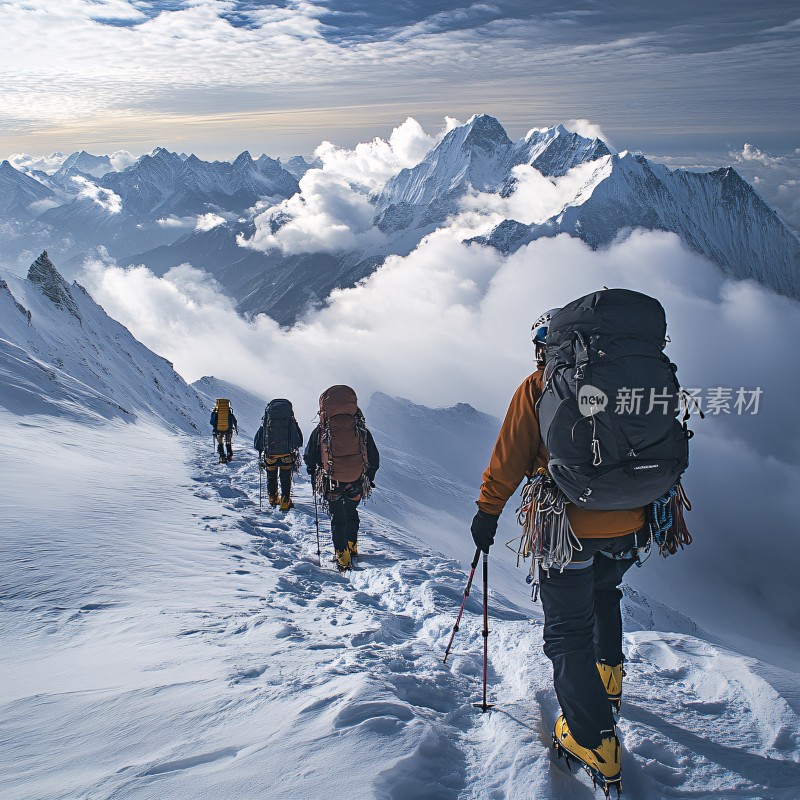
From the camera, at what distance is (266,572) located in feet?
25.0

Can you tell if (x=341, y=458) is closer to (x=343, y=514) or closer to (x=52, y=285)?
(x=343, y=514)

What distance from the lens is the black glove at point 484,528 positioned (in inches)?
152

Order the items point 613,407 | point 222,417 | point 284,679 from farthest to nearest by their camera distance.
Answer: point 222,417 → point 284,679 → point 613,407

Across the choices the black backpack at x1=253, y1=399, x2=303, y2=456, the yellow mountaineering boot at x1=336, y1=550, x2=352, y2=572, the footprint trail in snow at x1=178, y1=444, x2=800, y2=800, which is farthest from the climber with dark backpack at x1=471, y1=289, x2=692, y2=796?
the black backpack at x1=253, y1=399, x2=303, y2=456

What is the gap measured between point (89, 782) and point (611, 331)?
381 cm

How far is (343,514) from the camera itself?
841 centimetres

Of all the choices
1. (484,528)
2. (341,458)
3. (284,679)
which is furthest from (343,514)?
(484,528)

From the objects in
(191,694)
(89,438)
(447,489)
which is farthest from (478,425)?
(191,694)

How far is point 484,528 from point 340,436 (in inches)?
179

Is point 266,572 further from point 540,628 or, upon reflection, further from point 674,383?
point 674,383

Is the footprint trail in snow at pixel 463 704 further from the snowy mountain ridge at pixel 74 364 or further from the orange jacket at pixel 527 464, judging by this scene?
the snowy mountain ridge at pixel 74 364

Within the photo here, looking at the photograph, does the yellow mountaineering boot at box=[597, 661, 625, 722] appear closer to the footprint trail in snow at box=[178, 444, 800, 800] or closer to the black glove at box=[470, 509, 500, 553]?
the footprint trail in snow at box=[178, 444, 800, 800]

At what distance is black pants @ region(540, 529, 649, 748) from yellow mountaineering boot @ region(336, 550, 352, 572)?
4971mm

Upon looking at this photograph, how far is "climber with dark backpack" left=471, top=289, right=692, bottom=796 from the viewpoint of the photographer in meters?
3.21
